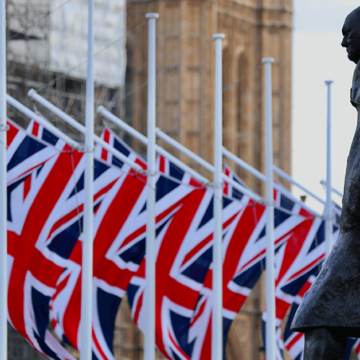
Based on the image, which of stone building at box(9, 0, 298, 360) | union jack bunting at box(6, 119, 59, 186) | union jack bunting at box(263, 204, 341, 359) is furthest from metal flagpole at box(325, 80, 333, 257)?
stone building at box(9, 0, 298, 360)

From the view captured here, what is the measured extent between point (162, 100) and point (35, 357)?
43.1 ft

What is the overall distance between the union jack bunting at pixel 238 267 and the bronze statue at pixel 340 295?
48.3 feet

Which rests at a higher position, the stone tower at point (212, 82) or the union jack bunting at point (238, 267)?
the stone tower at point (212, 82)

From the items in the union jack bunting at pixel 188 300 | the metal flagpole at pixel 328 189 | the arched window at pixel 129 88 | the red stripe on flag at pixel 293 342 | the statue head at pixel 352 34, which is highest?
the arched window at pixel 129 88

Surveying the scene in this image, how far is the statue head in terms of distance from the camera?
6062 millimetres

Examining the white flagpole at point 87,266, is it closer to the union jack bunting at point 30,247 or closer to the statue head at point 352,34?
the union jack bunting at point 30,247

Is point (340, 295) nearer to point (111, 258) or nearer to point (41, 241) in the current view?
point (41, 241)

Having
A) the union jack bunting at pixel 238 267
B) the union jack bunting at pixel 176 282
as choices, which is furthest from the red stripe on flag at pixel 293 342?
the union jack bunting at pixel 176 282

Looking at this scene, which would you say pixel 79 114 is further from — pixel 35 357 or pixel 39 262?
pixel 39 262

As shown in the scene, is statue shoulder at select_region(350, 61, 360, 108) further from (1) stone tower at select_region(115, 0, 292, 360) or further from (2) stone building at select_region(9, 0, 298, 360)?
(1) stone tower at select_region(115, 0, 292, 360)

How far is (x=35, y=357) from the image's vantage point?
105 ft

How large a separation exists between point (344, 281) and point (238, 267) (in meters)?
15.7

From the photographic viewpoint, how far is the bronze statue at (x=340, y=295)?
574 centimetres

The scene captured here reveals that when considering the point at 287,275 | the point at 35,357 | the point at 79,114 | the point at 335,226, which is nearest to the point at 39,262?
the point at 287,275
